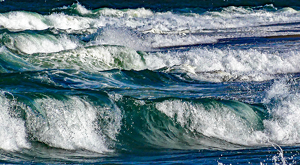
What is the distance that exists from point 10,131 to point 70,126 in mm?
868

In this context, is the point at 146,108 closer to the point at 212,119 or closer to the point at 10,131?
the point at 212,119

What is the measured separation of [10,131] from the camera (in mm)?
6641

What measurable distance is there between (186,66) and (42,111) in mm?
7448

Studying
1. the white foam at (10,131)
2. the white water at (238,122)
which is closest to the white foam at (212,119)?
the white water at (238,122)

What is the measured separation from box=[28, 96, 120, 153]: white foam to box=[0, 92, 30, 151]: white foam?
19 cm

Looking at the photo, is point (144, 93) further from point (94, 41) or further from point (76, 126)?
point (94, 41)

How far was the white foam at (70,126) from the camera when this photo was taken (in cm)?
691

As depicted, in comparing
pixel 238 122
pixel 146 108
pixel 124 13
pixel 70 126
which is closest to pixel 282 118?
pixel 238 122

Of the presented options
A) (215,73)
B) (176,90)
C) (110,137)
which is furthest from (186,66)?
(110,137)

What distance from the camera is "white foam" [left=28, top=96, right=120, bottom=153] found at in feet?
22.7

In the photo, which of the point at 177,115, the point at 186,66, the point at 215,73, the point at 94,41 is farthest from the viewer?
the point at 94,41

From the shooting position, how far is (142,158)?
667 centimetres

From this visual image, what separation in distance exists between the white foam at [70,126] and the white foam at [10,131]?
0.19m

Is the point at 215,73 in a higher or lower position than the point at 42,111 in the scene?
higher
